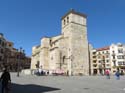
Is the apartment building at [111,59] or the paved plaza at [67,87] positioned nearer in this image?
the paved plaza at [67,87]

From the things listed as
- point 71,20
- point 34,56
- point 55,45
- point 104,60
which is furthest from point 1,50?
point 104,60

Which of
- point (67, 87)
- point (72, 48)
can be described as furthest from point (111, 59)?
point (67, 87)

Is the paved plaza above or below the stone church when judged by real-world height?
below

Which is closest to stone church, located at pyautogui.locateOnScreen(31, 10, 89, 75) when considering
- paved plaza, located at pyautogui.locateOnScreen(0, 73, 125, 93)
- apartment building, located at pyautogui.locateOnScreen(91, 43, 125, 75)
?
apartment building, located at pyautogui.locateOnScreen(91, 43, 125, 75)

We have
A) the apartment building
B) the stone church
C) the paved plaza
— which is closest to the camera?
the paved plaza

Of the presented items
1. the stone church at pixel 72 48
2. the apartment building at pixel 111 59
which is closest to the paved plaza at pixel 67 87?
the stone church at pixel 72 48

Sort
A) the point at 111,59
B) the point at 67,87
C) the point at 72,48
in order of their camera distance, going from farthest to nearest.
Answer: the point at 111,59, the point at 72,48, the point at 67,87

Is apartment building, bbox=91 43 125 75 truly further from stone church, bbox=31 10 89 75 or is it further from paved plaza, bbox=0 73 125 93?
paved plaza, bbox=0 73 125 93

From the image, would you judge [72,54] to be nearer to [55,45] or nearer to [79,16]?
[55,45]

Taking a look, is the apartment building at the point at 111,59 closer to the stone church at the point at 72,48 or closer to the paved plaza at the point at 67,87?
the stone church at the point at 72,48

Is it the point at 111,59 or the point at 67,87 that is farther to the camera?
the point at 111,59

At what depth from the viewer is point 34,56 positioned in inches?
3162

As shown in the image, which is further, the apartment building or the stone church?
the apartment building

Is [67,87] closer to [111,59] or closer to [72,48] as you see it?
[72,48]
